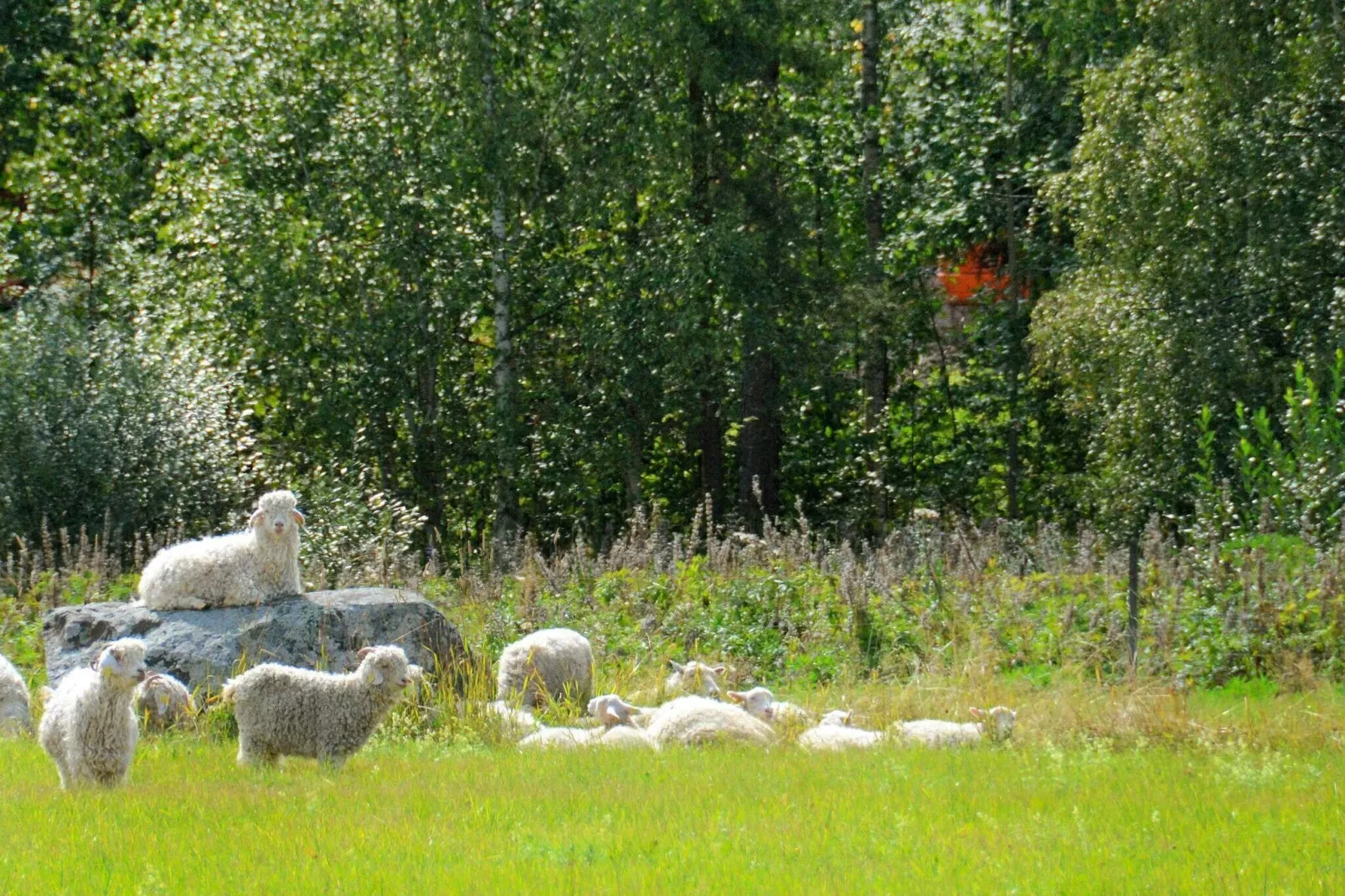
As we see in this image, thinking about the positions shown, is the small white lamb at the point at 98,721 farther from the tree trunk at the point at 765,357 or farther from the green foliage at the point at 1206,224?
the tree trunk at the point at 765,357

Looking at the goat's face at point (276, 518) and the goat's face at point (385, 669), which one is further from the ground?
the goat's face at point (276, 518)

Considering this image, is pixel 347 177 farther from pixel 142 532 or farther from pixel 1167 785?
pixel 1167 785

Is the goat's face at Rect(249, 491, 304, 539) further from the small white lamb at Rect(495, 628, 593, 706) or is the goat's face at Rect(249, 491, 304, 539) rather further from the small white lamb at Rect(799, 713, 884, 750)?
the small white lamb at Rect(799, 713, 884, 750)

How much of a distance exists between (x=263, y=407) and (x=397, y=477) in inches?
91.4

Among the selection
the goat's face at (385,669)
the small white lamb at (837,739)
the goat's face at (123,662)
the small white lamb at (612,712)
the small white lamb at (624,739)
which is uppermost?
the goat's face at (123,662)

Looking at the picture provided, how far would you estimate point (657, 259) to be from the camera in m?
23.9

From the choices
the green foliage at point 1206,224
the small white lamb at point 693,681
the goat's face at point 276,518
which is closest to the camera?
the goat's face at point 276,518

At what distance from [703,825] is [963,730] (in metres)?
3.32

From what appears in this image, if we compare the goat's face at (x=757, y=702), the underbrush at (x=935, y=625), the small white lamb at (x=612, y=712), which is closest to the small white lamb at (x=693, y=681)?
the underbrush at (x=935, y=625)

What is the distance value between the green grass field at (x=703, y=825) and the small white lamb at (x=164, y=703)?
85 centimetres

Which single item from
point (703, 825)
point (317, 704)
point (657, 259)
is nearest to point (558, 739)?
point (317, 704)

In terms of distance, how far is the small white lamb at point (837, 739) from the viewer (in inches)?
404

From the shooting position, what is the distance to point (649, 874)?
6676 mm

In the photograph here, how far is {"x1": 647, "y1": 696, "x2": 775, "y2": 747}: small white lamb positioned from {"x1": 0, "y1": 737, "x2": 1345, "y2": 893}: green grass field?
0.48 m
